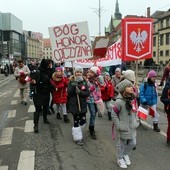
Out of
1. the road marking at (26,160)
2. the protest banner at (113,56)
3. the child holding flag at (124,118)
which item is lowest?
the road marking at (26,160)

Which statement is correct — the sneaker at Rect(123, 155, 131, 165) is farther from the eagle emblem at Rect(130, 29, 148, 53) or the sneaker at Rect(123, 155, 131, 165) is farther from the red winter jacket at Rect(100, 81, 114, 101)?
the eagle emblem at Rect(130, 29, 148, 53)

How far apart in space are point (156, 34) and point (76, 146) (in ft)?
225

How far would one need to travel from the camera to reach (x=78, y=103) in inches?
279

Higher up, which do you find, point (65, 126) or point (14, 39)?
point (14, 39)

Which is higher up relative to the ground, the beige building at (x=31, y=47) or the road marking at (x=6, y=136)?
the beige building at (x=31, y=47)

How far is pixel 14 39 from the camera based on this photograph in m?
110

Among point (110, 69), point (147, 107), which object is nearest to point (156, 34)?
point (110, 69)

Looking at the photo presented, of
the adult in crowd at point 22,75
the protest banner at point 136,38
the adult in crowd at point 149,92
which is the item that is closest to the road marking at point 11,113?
the adult in crowd at point 22,75

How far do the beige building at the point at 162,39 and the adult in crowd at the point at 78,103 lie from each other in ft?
195

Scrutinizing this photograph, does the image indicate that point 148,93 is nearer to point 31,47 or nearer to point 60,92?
point 60,92

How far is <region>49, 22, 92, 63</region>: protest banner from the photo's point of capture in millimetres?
8289

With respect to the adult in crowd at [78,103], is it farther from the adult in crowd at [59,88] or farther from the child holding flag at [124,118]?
the adult in crowd at [59,88]

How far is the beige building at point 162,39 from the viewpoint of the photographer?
2638 inches

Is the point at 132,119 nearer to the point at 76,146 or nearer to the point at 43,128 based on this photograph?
the point at 76,146
